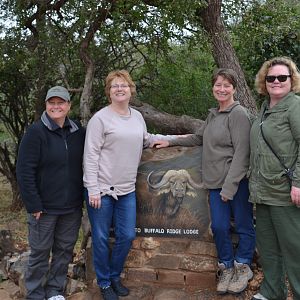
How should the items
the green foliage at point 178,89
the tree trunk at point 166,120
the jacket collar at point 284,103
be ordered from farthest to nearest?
1. the green foliage at point 178,89
2. the tree trunk at point 166,120
3. the jacket collar at point 284,103

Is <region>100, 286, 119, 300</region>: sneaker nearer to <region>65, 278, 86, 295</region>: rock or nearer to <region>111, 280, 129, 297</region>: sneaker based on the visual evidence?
<region>111, 280, 129, 297</region>: sneaker

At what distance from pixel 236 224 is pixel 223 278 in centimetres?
50

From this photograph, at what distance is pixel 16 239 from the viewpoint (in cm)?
770

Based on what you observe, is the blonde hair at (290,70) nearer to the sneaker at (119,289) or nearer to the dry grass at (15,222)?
the sneaker at (119,289)

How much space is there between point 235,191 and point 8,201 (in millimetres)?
7957

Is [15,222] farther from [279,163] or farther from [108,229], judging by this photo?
[279,163]

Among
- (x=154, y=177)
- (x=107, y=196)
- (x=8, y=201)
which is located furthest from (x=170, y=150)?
(x=8, y=201)

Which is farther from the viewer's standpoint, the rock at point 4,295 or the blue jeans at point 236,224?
the rock at point 4,295

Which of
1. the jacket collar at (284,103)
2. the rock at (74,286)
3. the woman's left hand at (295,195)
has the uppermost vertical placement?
the jacket collar at (284,103)

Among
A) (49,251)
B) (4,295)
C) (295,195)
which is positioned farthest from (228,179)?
(4,295)

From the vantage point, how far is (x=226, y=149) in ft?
12.7

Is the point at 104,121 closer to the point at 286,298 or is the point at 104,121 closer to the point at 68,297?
the point at 68,297

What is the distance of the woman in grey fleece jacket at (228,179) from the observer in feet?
12.4

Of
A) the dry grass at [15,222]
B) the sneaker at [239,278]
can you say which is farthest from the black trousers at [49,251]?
the dry grass at [15,222]
